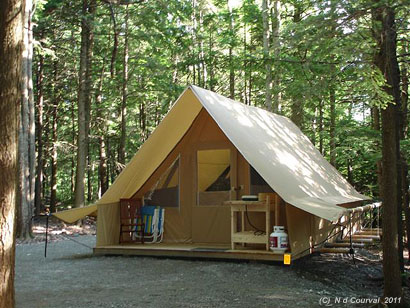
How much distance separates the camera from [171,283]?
508 cm

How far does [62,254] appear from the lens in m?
7.94

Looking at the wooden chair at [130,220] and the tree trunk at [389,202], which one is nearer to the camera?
the tree trunk at [389,202]

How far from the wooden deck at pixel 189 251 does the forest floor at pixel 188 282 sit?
0.35ft

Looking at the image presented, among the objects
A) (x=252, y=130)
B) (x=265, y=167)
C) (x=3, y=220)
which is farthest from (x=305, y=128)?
(x=3, y=220)

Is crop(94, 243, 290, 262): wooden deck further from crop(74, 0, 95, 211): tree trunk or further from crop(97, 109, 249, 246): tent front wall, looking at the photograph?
crop(74, 0, 95, 211): tree trunk

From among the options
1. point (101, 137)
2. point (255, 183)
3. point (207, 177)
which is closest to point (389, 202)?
point (255, 183)

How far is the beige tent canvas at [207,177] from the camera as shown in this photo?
699cm

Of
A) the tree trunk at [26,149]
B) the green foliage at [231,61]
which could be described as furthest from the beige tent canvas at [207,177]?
the tree trunk at [26,149]

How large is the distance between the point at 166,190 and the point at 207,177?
826mm

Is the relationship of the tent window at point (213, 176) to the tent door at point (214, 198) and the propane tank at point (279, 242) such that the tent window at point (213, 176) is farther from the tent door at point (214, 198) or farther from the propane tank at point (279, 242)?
the propane tank at point (279, 242)

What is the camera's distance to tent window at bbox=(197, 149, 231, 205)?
7.59 m

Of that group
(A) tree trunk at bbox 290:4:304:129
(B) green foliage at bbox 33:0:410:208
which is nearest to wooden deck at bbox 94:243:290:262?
(A) tree trunk at bbox 290:4:304:129

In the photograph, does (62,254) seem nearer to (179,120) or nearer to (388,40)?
(179,120)

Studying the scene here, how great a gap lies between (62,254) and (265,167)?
4.01 meters
